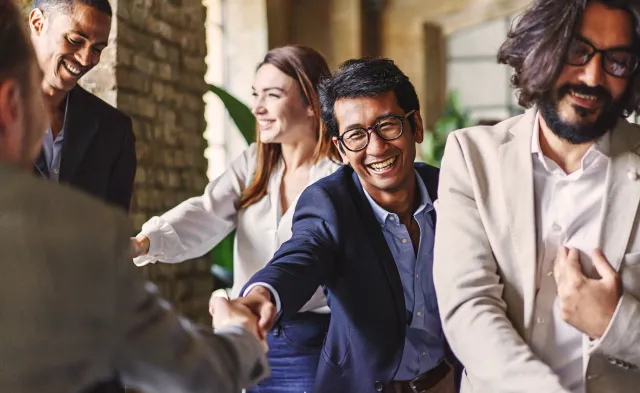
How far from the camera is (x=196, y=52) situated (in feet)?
12.9

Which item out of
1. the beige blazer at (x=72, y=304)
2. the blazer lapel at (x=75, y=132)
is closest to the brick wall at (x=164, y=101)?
the blazer lapel at (x=75, y=132)

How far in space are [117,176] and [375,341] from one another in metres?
0.77

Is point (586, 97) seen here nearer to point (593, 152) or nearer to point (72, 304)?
point (593, 152)

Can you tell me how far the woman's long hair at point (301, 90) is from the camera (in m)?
2.36

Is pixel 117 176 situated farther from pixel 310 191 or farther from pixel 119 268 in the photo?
pixel 119 268

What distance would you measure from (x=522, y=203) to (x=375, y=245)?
41 centimetres

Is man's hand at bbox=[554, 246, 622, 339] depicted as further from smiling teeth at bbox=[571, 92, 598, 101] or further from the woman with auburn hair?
the woman with auburn hair

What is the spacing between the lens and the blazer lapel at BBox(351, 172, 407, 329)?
1.82 m

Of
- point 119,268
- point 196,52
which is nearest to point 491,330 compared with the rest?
point 119,268

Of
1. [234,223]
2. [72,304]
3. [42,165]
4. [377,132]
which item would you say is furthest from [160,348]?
[234,223]

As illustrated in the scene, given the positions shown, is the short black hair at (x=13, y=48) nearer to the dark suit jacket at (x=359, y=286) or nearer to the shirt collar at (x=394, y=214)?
the dark suit jacket at (x=359, y=286)

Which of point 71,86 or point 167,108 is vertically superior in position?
point 71,86

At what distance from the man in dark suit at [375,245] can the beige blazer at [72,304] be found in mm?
685

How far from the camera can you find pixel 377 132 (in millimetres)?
1845
